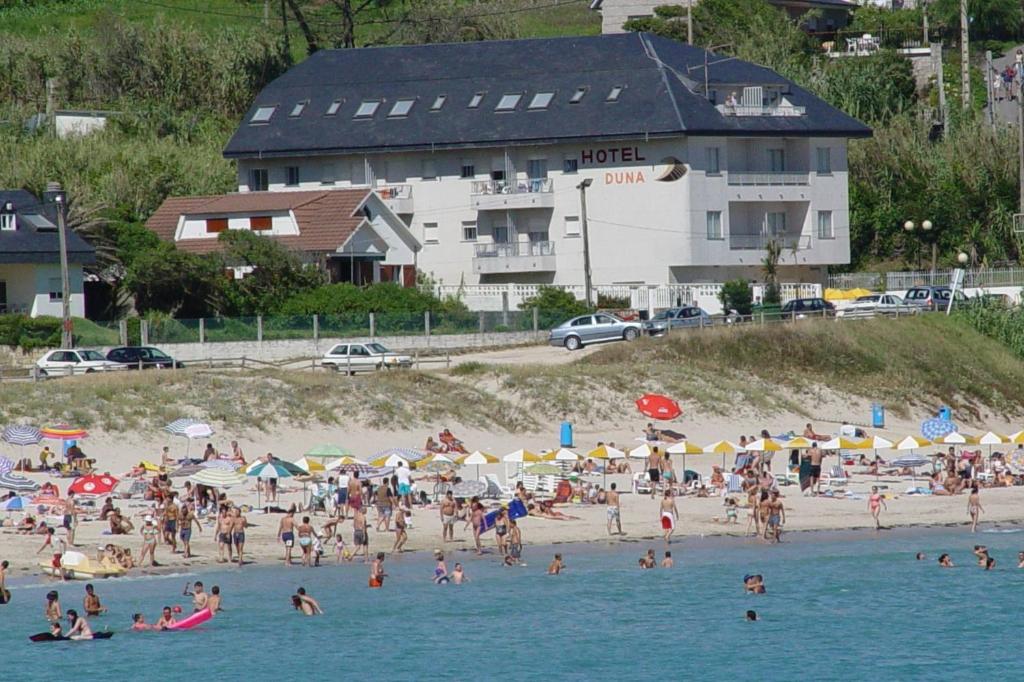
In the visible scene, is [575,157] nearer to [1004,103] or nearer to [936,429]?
[936,429]

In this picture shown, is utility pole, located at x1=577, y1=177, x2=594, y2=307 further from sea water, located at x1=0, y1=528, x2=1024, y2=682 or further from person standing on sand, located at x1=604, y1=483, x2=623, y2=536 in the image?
sea water, located at x1=0, y1=528, x2=1024, y2=682

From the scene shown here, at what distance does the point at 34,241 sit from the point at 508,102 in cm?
2286

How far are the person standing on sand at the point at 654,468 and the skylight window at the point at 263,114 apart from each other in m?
40.9

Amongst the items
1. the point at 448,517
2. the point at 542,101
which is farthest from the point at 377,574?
the point at 542,101

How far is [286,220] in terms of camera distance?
72.2 meters

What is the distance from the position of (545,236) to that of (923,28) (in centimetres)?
3910

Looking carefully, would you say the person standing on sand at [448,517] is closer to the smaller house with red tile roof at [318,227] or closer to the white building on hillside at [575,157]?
the smaller house with red tile roof at [318,227]

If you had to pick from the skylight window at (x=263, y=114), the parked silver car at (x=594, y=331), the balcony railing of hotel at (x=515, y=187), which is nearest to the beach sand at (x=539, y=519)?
the parked silver car at (x=594, y=331)

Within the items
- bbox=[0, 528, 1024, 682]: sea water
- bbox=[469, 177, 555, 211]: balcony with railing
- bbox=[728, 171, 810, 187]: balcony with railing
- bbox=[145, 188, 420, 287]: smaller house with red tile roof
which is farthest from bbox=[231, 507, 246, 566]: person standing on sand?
bbox=[728, 171, 810, 187]: balcony with railing

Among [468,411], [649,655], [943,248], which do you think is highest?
[943,248]

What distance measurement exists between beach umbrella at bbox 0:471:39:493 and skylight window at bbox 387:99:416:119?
135ft

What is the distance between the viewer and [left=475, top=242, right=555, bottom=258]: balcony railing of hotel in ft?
252

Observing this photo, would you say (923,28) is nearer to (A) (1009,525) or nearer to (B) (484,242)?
→ (B) (484,242)

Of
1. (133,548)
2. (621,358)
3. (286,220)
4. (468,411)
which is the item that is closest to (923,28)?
(286,220)
